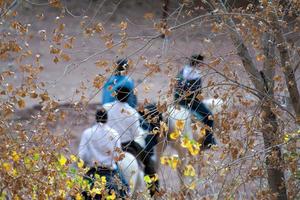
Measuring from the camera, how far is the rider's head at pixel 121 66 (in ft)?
17.0

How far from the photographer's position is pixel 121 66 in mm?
5547

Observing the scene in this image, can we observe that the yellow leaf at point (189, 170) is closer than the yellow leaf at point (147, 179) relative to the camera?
Yes

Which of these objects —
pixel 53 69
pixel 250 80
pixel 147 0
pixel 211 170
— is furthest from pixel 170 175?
pixel 147 0

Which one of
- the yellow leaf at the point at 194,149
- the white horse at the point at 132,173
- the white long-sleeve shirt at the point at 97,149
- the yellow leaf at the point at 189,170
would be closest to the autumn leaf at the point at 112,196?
the white horse at the point at 132,173

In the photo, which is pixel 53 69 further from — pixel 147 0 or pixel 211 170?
pixel 211 170

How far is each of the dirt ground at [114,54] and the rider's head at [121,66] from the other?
0.23 ft

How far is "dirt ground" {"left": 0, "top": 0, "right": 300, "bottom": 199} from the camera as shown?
5523 mm

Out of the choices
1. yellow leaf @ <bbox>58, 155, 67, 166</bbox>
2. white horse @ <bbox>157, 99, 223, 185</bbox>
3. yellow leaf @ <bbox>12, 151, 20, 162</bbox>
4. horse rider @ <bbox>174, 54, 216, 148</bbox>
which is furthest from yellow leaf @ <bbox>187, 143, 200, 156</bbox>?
yellow leaf @ <bbox>12, 151, 20, 162</bbox>

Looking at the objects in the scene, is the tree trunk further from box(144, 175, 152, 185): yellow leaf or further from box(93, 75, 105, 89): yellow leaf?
box(144, 175, 152, 185): yellow leaf

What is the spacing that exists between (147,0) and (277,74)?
11.2 metres

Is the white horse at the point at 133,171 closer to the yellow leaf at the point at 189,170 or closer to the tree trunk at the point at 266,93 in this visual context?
the yellow leaf at the point at 189,170

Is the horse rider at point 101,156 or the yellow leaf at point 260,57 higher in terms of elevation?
the yellow leaf at point 260,57

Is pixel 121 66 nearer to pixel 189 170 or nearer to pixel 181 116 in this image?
pixel 181 116

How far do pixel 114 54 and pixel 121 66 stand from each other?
3.57m
